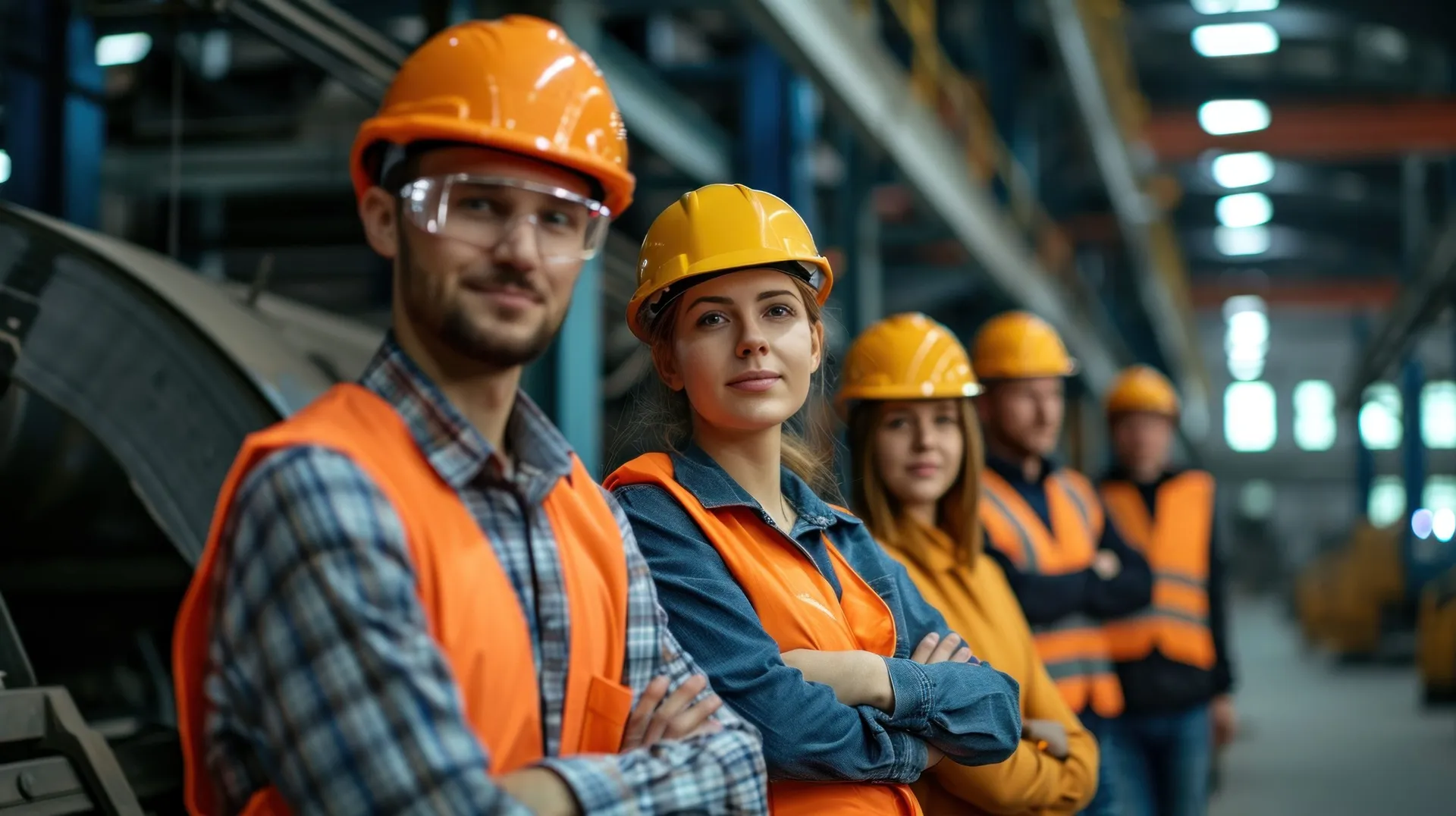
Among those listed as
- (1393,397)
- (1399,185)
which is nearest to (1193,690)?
(1399,185)

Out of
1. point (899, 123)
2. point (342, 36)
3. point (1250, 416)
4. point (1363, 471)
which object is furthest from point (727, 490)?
point (1250, 416)

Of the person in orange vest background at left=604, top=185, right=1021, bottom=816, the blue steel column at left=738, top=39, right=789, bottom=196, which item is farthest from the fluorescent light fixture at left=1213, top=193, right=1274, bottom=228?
the person in orange vest background at left=604, top=185, right=1021, bottom=816

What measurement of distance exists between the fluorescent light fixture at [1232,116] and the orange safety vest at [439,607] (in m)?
15.3

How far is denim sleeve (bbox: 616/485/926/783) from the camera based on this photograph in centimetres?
189

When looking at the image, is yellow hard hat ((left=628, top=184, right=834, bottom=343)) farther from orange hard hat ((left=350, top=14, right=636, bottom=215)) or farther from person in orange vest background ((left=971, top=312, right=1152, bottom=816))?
person in orange vest background ((left=971, top=312, right=1152, bottom=816))

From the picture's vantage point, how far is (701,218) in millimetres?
2111

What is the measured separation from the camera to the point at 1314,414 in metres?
34.8

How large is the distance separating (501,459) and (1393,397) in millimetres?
30267

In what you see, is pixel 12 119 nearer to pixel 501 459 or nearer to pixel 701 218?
pixel 701 218

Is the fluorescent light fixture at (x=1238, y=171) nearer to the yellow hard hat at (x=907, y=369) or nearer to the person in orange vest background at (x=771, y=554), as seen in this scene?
the yellow hard hat at (x=907, y=369)

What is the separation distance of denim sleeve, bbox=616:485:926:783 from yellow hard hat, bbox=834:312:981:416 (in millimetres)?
1049

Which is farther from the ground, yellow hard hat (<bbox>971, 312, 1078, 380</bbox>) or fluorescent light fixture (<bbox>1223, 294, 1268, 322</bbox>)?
fluorescent light fixture (<bbox>1223, 294, 1268, 322</bbox>)

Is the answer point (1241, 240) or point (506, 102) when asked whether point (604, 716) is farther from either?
point (1241, 240)

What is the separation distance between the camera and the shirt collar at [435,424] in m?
1.47
